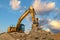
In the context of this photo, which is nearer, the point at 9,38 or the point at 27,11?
the point at 9,38

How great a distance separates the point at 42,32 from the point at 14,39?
18.6 feet

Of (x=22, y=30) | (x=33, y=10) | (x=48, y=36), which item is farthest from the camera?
(x=22, y=30)

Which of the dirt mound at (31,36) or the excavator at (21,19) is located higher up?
the excavator at (21,19)

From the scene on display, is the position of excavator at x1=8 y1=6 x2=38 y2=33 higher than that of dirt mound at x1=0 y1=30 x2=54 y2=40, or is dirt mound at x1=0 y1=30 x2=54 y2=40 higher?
excavator at x1=8 y1=6 x2=38 y2=33

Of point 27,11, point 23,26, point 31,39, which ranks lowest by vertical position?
point 31,39

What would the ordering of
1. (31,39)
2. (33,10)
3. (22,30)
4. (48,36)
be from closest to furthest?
(31,39)
(48,36)
(33,10)
(22,30)

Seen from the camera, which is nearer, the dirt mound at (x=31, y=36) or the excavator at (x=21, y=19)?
the dirt mound at (x=31, y=36)

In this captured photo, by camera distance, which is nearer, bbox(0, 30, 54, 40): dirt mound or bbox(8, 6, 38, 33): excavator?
bbox(0, 30, 54, 40): dirt mound

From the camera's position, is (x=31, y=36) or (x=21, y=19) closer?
(x=31, y=36)

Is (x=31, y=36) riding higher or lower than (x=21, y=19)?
lower

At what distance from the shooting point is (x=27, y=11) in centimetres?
4075

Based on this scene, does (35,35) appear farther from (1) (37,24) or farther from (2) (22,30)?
(2) (22,30)

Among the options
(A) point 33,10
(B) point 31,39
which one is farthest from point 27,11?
(B) point 31,39

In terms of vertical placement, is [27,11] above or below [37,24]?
above
